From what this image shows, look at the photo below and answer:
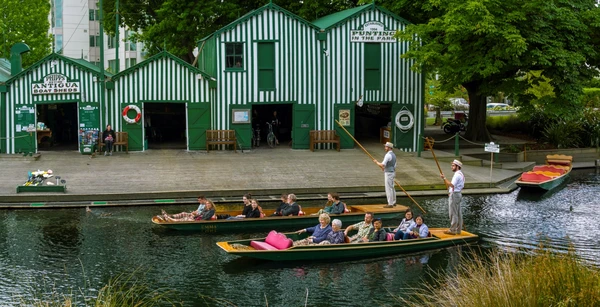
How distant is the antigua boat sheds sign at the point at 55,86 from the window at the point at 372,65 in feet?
42.8

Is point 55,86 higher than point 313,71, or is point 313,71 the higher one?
point 313,71

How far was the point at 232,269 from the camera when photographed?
1717 centimetres

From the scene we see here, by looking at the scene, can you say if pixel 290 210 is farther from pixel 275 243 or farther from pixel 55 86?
pixel 55 86

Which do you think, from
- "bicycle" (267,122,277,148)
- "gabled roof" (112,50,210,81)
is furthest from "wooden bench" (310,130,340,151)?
"gabled roof" (112,50,210,81)

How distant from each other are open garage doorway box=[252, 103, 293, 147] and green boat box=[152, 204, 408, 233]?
1533 centimetres

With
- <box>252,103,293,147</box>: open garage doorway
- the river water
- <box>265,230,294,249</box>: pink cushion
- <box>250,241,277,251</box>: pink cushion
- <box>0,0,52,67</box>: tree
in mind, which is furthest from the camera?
<box>0,0,52,67</box>: tree

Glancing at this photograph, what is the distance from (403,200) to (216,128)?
11.5 meters

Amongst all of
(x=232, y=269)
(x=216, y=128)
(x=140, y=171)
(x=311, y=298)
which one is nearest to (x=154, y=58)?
(x=216, y=128)

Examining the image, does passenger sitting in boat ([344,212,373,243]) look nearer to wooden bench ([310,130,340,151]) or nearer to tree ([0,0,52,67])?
wooden bench ([310,130,340,151])

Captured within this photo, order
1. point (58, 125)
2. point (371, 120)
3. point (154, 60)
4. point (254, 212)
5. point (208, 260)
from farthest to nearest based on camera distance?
point (371, 120) → point (58, 125) → point (154, 60) → point (254, 212) → point (208, 260)

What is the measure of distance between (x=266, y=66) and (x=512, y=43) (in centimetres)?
1091

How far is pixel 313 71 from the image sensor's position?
34500mm

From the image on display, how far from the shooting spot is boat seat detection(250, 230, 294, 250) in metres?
17.8

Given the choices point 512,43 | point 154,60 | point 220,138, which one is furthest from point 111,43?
point 512,43
